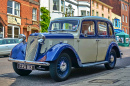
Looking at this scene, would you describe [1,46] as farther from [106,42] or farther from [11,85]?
[11,85]

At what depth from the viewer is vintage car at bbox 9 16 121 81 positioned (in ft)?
21.0

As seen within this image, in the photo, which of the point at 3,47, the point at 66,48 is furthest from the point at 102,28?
the point at 3,47

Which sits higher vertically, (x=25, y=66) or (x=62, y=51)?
(x=62, y=51)

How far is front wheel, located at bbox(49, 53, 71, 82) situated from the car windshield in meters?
1.33

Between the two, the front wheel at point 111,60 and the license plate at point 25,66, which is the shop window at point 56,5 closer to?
the front wheel at point 111,60

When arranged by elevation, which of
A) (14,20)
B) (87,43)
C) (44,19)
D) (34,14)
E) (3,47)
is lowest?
(3,47)

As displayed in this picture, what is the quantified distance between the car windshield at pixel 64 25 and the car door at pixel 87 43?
0.29 m

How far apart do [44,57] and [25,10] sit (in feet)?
72.3

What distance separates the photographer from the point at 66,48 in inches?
261

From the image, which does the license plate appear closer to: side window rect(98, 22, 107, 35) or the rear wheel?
the rear wheel

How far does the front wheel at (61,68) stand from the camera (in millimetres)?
6227

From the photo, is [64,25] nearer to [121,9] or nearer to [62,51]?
[62,51]

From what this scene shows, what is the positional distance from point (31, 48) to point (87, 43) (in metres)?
2.07

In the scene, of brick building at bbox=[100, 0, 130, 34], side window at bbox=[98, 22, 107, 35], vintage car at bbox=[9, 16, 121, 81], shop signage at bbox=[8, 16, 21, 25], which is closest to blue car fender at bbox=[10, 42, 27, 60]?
vintage car at bbox=[9, 16, 121, 81]
